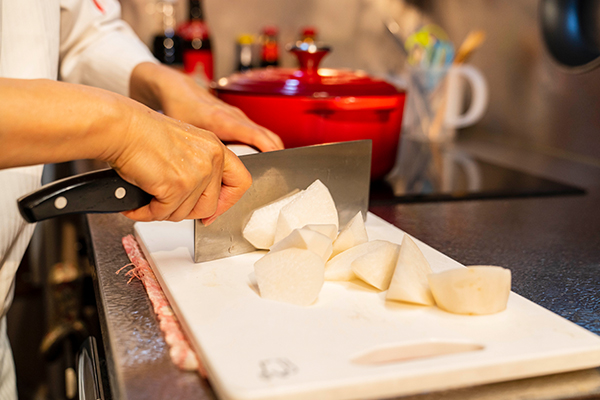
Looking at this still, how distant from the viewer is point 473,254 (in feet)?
2.46

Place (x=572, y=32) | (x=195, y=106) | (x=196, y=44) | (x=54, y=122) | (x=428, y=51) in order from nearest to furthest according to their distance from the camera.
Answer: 1. (x=54, y=122)
2. (x=195, y=106)
3. (x=572, y=32)
4. (x=428, y=51)
5. (x=196, y=44)

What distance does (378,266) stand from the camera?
0.57 m

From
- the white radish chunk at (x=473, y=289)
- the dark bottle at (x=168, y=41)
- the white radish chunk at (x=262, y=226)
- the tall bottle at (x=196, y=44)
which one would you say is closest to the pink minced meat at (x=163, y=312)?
the white radish chunk at (x=262, y=226)

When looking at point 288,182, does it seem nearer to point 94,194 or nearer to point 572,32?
point 94,194

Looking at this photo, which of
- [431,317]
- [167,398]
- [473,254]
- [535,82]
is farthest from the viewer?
[535,82]

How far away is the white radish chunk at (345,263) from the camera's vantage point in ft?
1.94

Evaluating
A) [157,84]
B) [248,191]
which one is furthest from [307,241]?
[157,84]

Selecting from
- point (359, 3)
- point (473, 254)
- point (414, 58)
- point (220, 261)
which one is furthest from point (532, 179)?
point (359, 3)

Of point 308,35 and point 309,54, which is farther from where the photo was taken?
point 308,35

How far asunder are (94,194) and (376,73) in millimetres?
1679

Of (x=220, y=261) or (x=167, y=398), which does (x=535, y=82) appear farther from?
(x=167, y=398)

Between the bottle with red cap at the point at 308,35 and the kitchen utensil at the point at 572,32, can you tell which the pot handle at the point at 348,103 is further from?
the bottle with red cap at the point at 308,35

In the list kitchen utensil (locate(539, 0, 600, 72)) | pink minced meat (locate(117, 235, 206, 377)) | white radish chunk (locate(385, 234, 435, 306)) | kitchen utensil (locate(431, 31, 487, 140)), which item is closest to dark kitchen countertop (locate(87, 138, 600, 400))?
pink minced meat (locate(117, 235, 206, 377))

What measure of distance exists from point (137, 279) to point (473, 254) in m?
0.44
